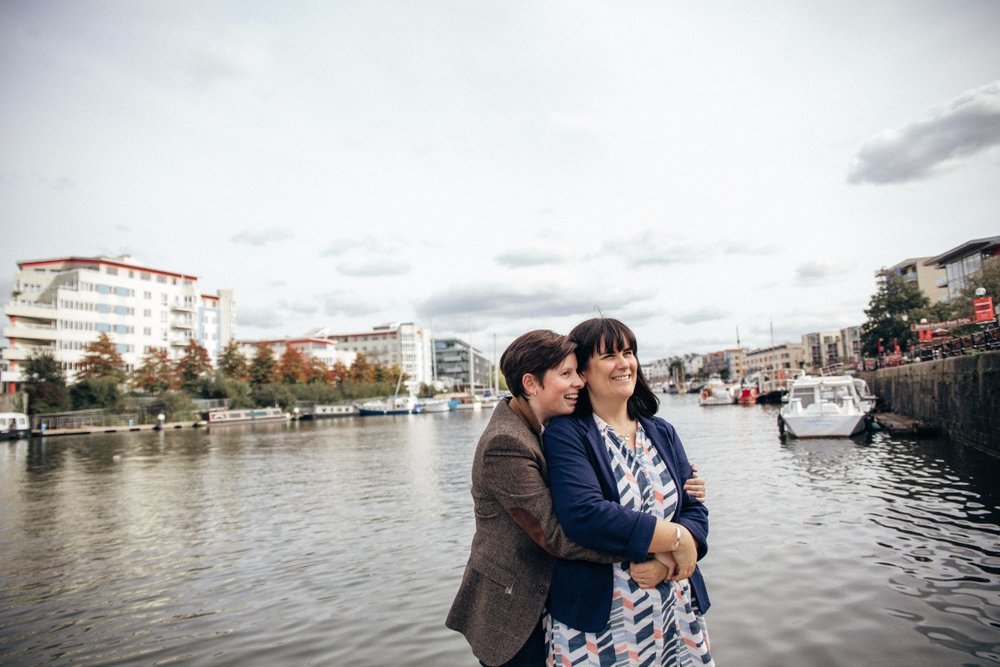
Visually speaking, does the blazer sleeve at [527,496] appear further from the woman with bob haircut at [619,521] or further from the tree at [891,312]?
the tree at [891,312]

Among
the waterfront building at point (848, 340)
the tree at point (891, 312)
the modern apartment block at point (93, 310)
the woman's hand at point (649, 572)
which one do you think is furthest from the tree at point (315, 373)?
the waterfront building at point (848, 340)

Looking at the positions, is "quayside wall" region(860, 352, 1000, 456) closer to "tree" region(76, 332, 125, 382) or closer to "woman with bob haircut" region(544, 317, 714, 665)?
"woman with bob haircut" region(544, 317, 714, 665)

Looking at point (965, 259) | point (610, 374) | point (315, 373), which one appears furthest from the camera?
point (315, 373)

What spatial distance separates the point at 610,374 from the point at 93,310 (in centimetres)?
9202

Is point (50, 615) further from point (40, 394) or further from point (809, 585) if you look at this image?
point (40, 394)

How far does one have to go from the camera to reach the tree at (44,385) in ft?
213

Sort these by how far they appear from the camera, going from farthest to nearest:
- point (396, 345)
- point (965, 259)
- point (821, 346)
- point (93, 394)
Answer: point (821, 346) → point (396, 345) → point (93, 394) → point (965, 259)

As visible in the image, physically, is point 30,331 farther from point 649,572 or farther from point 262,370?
point 649,572

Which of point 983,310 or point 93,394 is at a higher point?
point 983,310

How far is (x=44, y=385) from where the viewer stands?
65438mm

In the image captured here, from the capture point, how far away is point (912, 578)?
8.20 m

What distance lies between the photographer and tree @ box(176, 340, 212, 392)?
81.0 metres

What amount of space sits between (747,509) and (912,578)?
5.38 m

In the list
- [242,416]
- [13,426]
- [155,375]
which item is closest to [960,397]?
[13,426]
